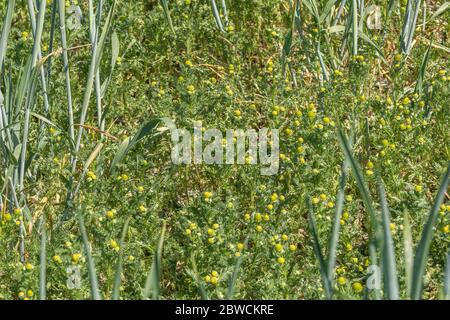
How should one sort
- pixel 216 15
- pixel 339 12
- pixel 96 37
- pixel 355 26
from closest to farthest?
pixel 96 37 < pixel 355 26 < pixel 339 12 < pixel 216 15

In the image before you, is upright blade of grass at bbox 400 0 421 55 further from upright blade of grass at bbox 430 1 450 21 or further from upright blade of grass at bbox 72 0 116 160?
upright blade of grass at bbox 72 0 116 160

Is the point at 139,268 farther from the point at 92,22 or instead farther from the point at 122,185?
the point at 92,22

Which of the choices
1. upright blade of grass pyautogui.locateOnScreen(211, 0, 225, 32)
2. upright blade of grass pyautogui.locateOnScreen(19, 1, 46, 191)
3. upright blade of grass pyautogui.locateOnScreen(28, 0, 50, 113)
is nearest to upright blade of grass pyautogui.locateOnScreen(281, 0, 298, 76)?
upright blade of grass pyautogui.locateOnScreen(211, 0, 225, 32)

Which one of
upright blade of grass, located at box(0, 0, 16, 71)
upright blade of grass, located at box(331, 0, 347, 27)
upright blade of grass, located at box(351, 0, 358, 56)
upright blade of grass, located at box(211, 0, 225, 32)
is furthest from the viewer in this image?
upright blade of grass, located at box(211, 0, 225, 32)

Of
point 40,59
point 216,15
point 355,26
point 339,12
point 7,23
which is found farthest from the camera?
point 216,15

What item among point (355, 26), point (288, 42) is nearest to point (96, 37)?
point (288, 42)

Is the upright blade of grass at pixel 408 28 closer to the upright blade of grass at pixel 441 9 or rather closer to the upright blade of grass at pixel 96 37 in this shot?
the upright blade of grass at pixel 441 9

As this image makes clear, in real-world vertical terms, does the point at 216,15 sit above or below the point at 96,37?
above

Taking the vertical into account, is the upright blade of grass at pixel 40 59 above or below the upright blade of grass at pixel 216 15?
below

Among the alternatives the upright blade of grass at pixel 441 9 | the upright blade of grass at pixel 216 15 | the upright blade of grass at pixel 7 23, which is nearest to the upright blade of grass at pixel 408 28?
the upright blade of grass at pixel 441 9

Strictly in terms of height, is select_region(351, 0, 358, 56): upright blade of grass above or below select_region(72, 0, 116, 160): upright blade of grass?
above

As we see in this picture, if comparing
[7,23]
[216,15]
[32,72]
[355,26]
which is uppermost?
[216,15]

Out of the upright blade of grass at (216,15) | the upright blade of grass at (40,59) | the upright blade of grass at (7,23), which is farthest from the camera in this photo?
the upright blade of grass at (216,15)

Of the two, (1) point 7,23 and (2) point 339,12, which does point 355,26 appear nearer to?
(2) point 339,12
